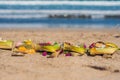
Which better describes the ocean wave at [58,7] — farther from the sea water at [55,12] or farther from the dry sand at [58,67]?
the dry sand at [58,67]

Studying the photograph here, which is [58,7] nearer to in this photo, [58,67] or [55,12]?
[55,12]

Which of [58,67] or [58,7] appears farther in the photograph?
[58,7]

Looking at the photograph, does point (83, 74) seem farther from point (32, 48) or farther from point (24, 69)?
point (32, 48)

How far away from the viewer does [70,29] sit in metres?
9.45

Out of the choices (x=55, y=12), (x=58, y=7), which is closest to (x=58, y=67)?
(x=55, y=12)

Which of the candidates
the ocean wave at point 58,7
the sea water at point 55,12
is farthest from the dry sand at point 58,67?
the ocean wave at point 58,7

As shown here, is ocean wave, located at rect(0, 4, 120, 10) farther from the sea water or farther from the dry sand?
the dry sand

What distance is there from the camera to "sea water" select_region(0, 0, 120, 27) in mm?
10672

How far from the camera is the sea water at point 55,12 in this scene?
420 inches

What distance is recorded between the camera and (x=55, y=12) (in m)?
13.2

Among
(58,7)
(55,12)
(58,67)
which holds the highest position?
(58,7)

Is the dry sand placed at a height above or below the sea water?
below

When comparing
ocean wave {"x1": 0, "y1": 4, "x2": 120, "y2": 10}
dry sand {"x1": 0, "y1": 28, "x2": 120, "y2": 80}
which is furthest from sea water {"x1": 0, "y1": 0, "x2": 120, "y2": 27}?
dry sand {"x1": 0, "y1": 28, "x2": 120, "y2": 80}

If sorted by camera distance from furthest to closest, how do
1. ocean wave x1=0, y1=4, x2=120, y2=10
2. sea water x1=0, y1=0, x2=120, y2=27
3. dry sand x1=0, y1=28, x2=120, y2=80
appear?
ocean wave x1=0, y1=4, x2=120, y2=10 < sea water x1=0, y1=0, x2=120, y2=27 < dry sand x1=0, y1=28, x2=120, y2=80
